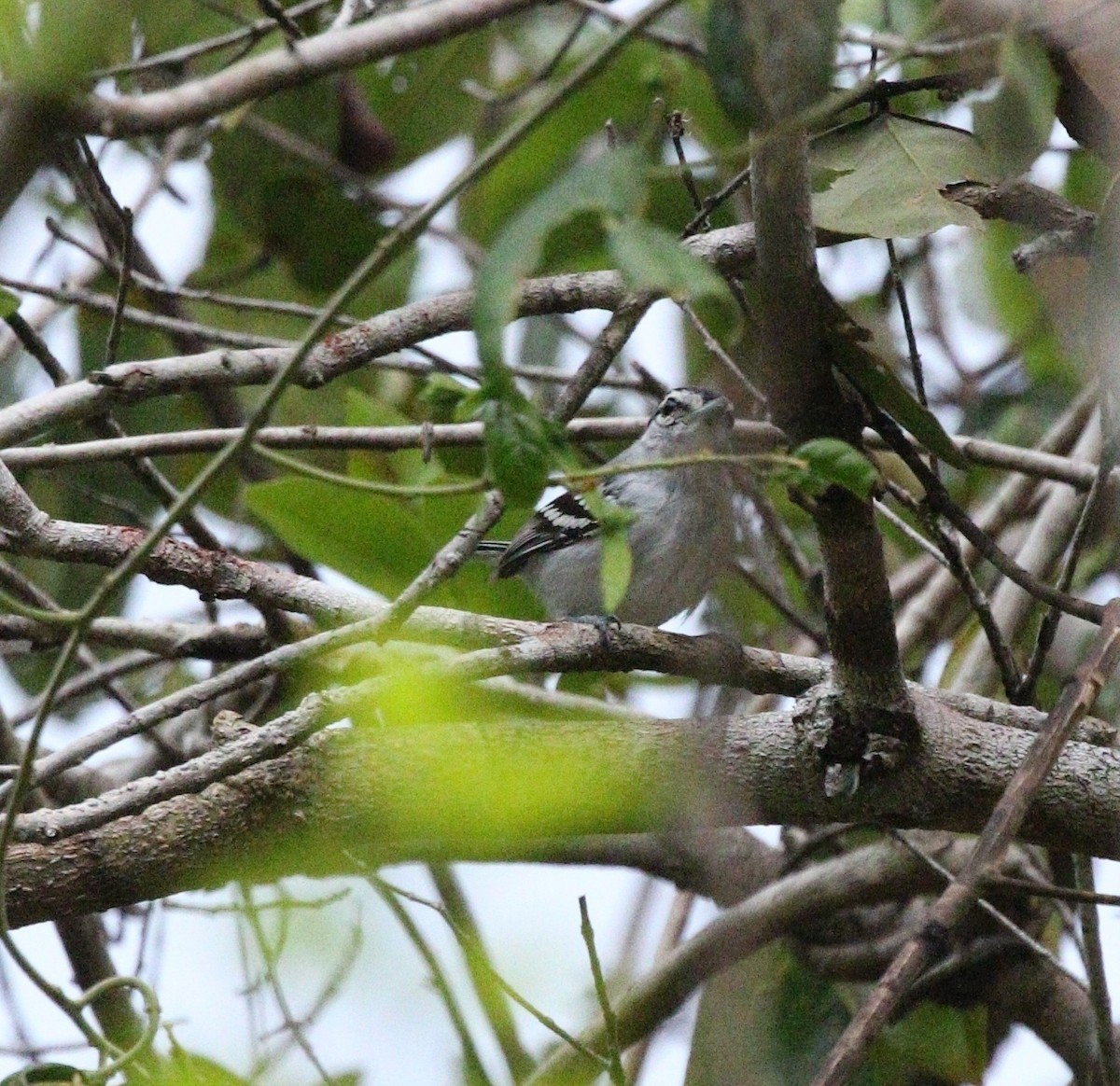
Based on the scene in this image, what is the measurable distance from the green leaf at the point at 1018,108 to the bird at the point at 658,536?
255 centimetres

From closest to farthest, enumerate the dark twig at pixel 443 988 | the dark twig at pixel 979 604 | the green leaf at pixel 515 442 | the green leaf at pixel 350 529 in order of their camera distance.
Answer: the green leaf at pixel 515 442 < the dark twig at pixel 443 988 < the dark twig at pixel 979 604 < the green leaf at pixel 350 529

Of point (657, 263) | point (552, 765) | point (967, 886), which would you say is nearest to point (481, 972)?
point (552, 765)

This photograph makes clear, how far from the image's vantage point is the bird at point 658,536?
4.95 m

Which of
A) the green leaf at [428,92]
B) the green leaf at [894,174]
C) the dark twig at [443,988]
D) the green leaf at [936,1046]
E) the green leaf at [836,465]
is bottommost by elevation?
the dark twig at [443,988]

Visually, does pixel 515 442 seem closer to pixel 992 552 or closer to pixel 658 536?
pixel 992 552

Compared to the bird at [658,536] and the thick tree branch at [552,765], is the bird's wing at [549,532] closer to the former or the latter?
the bird at [658,536]

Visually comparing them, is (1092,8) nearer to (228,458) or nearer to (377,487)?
(377,487)

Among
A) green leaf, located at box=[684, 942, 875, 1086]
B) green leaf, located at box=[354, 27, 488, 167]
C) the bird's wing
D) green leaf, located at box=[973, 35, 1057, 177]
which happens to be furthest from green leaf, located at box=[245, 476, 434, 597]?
green leaf, located at box=[354, 27, 488, 167]

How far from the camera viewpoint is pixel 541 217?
1463 mm

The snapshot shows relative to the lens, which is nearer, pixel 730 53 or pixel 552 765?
pixel 730 53

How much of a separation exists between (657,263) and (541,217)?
13 cm

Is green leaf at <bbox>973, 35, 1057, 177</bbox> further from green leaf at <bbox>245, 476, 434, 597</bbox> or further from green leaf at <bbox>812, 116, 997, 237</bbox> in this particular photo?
green leaf at <bbox>245, 476, 434, 597</bbox>

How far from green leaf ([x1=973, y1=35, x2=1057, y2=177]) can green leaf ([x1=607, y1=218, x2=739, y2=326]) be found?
0.56m

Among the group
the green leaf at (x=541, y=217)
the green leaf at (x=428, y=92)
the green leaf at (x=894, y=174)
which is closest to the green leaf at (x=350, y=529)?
the green leaf at (x=894, y=174)
